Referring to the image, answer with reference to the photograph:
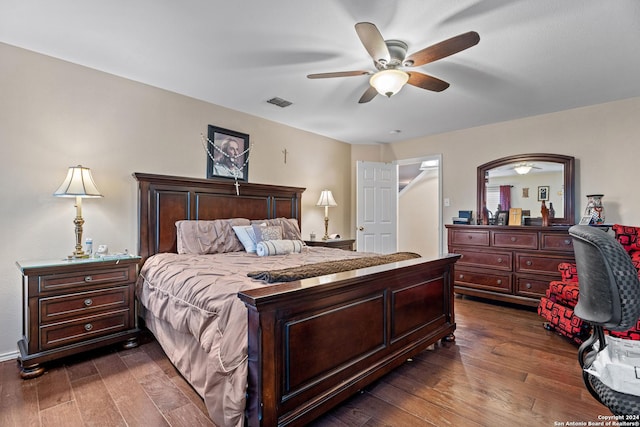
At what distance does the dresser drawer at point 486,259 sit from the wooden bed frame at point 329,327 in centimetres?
160

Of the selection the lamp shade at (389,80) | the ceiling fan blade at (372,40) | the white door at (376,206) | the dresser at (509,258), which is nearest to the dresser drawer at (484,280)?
the dresser at (509,258)

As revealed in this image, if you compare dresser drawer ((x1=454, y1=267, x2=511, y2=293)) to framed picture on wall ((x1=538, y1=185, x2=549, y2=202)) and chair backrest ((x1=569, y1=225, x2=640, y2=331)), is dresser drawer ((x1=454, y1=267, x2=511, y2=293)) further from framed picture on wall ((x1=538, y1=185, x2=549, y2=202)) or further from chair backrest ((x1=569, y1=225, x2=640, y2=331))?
chair backrest ((x1=569, y1=225, x2=640, y2=331))

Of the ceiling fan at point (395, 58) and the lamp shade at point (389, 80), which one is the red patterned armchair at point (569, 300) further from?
the lamp shade at point (389, 80)

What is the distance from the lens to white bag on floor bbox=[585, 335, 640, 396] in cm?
106

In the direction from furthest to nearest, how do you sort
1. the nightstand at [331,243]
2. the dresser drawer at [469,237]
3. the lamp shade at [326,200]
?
the lamp shade at [326,200] < the nightstand at [331,243] < the dresser drawer at [469,237]

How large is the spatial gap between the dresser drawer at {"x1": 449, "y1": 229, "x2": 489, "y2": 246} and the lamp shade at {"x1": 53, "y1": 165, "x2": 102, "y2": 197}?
427 centimetres

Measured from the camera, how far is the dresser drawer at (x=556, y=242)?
11.6ft

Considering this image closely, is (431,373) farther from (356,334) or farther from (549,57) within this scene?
(549,57)

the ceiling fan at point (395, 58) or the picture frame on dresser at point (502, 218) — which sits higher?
the ceiling fan at point (395, 58)

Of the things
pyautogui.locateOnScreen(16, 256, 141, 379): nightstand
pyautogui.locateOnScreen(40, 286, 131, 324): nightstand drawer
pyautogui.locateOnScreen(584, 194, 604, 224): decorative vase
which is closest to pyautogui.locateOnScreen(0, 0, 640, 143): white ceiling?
pyautogui.locateOnScreen(584, 194, 604, 224): decorative vase

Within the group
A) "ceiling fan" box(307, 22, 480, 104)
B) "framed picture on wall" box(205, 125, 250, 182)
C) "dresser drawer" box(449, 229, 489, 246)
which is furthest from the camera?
"dresser drawer" box(449, 229, 489, 246)

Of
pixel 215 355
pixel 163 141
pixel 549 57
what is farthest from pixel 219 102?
pixel 549 57

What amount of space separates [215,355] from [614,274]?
1775 millimetres

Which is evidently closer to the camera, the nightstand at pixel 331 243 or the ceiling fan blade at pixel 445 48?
the ceiling fan blade at pixel 445 48
